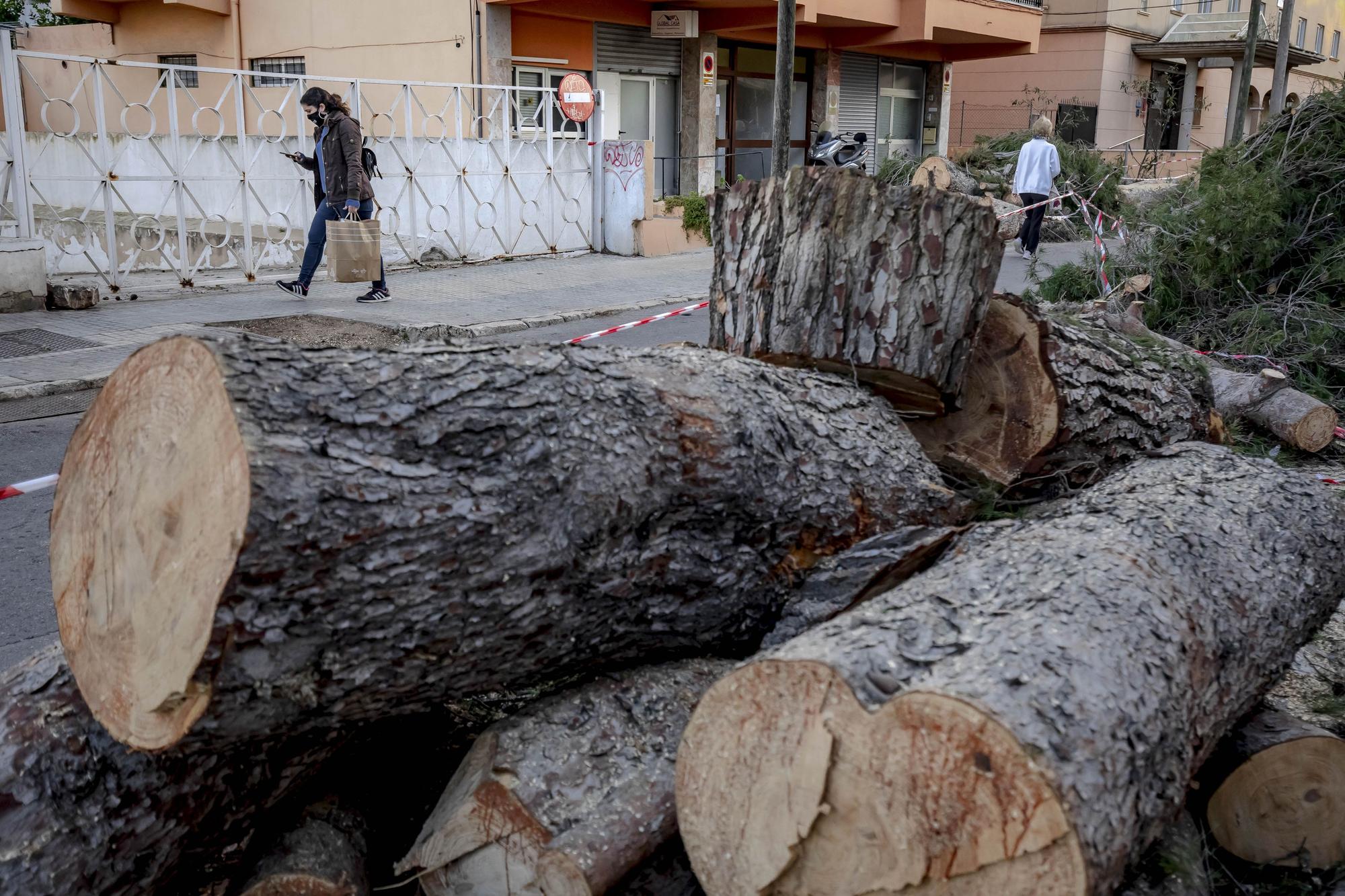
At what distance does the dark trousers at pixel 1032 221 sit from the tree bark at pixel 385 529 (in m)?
12.9

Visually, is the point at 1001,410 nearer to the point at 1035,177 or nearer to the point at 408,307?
the point at 408,307

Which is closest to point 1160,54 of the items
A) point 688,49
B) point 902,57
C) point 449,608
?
point 902,57

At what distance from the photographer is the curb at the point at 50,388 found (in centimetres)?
733

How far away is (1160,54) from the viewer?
102 feet

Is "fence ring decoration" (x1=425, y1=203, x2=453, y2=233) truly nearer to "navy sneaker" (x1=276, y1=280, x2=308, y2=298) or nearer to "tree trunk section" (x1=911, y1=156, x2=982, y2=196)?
"navy sneaker" (x1=276, y1=280, x2=308, y2=298)

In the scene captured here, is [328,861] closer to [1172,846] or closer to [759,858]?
[759,858]

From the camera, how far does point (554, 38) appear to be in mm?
16484

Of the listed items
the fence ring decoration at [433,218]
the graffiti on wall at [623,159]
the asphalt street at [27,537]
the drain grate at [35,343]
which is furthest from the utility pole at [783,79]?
the asphalt street at [27,537]

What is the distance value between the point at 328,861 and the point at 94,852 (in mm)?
455

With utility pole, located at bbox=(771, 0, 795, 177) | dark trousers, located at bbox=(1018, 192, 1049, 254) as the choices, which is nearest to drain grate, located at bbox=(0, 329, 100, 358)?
utility pole, located at bbox=(771, 0, 795, 177)

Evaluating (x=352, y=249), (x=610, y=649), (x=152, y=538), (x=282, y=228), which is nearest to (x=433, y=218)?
(x=282, y=228)

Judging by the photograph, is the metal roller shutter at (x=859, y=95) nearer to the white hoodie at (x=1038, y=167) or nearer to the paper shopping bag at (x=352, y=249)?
the white hoodie at (x=1038, y=167)

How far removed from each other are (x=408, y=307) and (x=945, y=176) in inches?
421

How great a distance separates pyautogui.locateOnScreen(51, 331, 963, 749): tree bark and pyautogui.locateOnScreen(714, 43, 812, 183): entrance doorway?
18.0 meters
